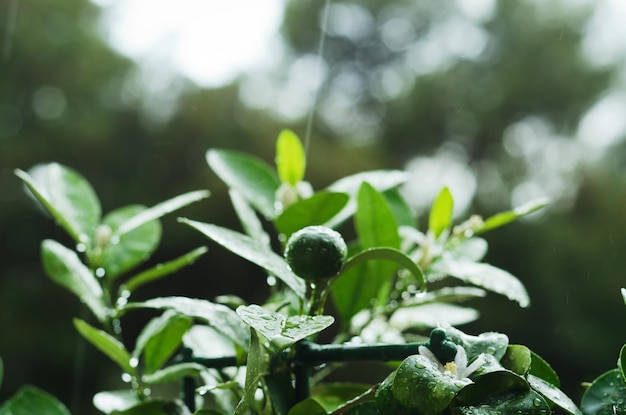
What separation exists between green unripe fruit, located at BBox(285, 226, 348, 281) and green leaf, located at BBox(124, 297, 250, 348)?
5cm

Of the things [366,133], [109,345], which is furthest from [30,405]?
[366,133]

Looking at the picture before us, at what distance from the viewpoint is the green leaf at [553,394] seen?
269 mm

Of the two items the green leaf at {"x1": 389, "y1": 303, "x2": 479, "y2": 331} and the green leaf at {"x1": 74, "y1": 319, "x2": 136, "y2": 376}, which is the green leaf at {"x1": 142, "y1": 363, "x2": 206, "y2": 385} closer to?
the green leaf at {"x1": 74, "y1": 319, "x2": 136, "y2": 376}

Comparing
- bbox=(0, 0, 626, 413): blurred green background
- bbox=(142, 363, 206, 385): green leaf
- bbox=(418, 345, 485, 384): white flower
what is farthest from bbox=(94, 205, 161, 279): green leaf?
bbox=(0, 0, 626, 413): blurred green background

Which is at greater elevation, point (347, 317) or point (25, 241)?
point (347, 317)

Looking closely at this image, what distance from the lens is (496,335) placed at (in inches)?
11.4

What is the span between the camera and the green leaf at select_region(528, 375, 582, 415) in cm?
27

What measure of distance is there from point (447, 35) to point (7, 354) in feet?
20.6

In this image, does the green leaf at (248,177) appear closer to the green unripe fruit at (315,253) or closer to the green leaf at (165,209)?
the green leaf at (165,209)

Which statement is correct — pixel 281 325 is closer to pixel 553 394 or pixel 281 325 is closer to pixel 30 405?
pixel 553 394

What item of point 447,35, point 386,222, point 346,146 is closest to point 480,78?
point 447,35

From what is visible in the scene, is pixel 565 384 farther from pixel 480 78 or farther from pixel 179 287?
pixel 480 78

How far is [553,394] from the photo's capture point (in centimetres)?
27

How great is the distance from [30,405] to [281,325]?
0.80 feet
